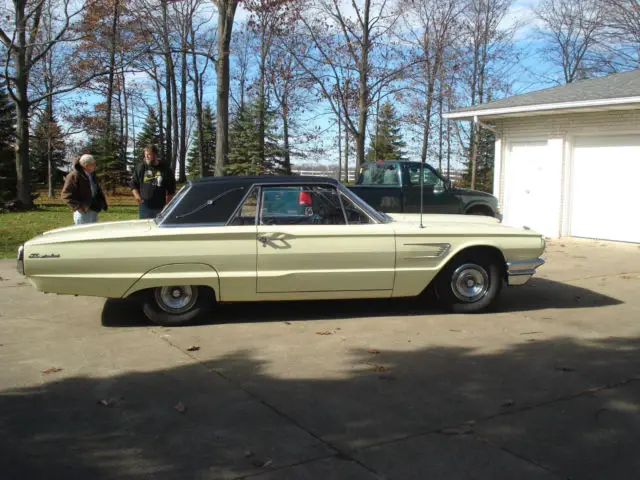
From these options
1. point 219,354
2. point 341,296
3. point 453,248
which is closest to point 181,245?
point 219,354

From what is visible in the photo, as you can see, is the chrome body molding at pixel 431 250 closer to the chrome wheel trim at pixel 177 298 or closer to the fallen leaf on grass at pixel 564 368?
the fallen leaf on grass at pixel 564 368

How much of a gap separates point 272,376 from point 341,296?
1.74 meters

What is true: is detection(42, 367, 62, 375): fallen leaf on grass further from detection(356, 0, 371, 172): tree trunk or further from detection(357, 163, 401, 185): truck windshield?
detection(356, 0, 371, 172): tree trunk

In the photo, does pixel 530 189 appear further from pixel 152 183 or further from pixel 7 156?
pixel 7 156

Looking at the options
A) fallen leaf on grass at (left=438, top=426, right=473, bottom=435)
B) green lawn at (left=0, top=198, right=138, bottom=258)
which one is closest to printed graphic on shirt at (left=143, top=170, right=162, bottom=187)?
green lawn at (left=0, top=198, right=138, bottom=258)

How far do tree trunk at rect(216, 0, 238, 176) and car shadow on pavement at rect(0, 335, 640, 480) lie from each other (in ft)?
49.9

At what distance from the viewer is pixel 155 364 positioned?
514cm

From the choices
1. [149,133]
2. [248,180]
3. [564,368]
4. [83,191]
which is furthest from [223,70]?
[149,133]

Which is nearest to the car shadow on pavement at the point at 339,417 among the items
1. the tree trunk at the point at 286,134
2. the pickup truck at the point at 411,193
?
the pickup truck at the point at 411,193

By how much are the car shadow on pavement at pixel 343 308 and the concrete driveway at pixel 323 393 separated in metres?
0.04

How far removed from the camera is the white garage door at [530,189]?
1357 cm

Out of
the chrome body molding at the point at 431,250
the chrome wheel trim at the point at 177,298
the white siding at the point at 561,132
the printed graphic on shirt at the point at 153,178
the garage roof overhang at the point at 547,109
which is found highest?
the garage roof overhang at the point at 547,109

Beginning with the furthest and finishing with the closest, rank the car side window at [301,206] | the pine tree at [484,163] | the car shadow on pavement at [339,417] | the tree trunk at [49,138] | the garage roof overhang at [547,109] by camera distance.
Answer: the pine tree at [484,163] < the tree trunk at [49,138] < the garage roof overhang at [547,109] < the car side window at [301,206] < the car shadow on pavement at [339,417]

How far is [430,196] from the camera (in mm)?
12375
